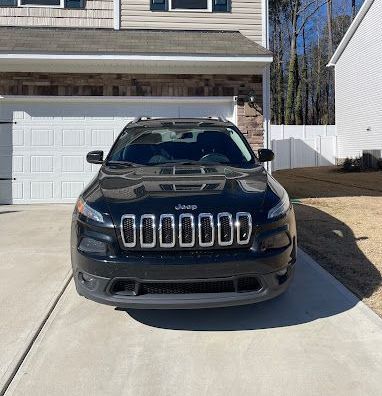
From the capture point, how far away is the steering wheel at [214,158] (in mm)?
5091

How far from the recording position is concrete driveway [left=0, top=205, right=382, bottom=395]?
9.86 ft

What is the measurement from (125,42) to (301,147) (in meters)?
19.4

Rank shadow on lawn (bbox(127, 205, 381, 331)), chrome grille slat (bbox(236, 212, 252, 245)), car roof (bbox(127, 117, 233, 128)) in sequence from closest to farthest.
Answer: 1. chrome grille slat (bbox(236, 212, 252, 245))
2. shadow on lawn (bbox(127, 205, 381, 331))
3. car roof (bbox(127, 117, 233, 128))

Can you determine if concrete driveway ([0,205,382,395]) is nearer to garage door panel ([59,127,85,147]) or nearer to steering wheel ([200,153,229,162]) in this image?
steering wheel ([200,153,229,162])

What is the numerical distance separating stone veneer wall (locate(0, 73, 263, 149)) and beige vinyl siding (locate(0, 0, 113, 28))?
4.80 feet

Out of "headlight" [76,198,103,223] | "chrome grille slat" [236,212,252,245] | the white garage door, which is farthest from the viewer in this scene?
the white garage door

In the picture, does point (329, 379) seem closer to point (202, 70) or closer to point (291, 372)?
point (291, 372)

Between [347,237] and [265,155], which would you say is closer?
[265,155]

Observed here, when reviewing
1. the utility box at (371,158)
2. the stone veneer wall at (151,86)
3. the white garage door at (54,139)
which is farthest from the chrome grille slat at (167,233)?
the utility box at (371,158)

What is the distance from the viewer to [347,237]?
6785 millimetres

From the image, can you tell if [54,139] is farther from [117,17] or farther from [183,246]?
[183,246]

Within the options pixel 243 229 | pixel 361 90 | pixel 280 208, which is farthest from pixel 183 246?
pixel 361 90

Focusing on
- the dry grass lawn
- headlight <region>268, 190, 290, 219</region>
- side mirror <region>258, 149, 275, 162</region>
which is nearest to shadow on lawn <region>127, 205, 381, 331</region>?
the dry grass lawn

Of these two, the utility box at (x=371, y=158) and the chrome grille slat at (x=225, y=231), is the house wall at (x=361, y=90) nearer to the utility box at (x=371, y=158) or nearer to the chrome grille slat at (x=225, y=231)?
the utility box at (x=371, y=158)
